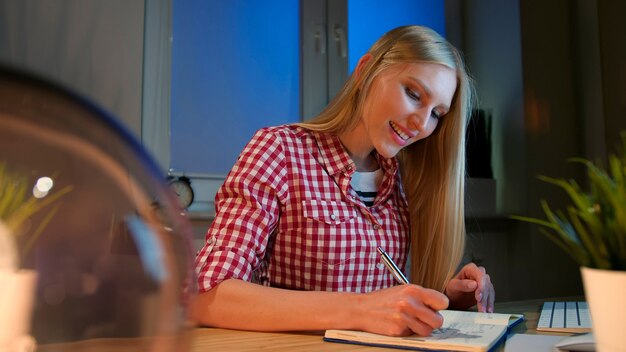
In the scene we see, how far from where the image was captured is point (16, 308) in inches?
11.0

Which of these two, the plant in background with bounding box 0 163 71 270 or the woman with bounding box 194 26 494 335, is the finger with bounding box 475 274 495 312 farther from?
A: the plant in background with bounding box 0 163 71 270

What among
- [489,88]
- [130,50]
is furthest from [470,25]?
[130,50]

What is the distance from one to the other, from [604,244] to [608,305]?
0.16ft

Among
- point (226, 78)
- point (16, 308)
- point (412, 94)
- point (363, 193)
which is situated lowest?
point (16, 308)

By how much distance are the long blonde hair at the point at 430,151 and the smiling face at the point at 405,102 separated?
22 millimetres

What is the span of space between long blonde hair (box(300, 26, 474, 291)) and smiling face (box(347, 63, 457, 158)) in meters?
0.02

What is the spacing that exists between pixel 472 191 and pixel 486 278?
106 centimetres

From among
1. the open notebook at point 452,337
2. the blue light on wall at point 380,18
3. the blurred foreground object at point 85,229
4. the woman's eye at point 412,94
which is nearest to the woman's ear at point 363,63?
the woman's eye at point 412,94

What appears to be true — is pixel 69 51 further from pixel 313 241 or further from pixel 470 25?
pixel 470 25

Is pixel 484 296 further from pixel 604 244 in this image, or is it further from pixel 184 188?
pixel 184 188

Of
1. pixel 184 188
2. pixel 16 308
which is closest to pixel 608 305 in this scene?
pixel 16 308

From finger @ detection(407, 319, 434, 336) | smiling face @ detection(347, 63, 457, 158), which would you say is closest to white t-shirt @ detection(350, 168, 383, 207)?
smiling face @ detection(347, 63, 457, 158)

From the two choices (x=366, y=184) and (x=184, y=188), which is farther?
(x=184, y=188)

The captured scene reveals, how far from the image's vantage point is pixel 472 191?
222cm
